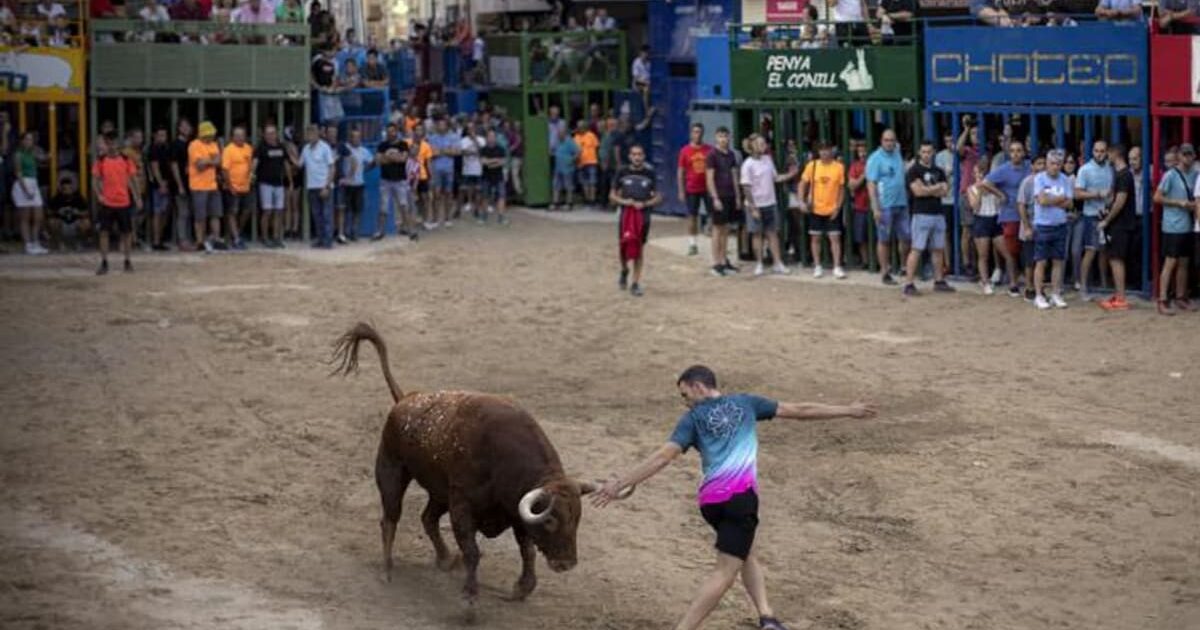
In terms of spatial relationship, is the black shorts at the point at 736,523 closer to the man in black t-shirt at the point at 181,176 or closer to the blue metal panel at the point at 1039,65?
the blue metal panel at the point at 1039,65

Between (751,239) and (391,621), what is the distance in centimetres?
1790

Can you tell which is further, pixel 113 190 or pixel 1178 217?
pixel 113 190

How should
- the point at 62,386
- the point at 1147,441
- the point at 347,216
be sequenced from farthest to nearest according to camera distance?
the point at 347,216 → the point at 62,386 → the point at 1147,441

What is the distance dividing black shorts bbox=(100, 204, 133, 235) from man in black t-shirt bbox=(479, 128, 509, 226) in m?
8.48

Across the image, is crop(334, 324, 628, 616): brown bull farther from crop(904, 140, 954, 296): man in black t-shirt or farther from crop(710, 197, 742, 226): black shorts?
crop(710, 197, 742, 226): black shorts

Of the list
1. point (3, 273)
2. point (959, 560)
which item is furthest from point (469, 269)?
point (959, 560)

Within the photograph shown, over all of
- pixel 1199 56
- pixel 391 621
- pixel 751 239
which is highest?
pixel 1199 56

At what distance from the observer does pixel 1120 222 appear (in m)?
23.9

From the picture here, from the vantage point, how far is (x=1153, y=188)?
79.4 ft

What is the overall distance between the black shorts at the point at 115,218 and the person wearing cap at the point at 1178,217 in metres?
13.4

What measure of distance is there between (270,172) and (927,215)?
10.9 m

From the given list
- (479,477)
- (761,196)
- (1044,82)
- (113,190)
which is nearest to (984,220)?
(1044,82)

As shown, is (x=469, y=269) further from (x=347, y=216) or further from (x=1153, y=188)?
(x=1153, y=188)

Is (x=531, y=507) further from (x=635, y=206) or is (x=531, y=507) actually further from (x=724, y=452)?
(x=635, y=206)
